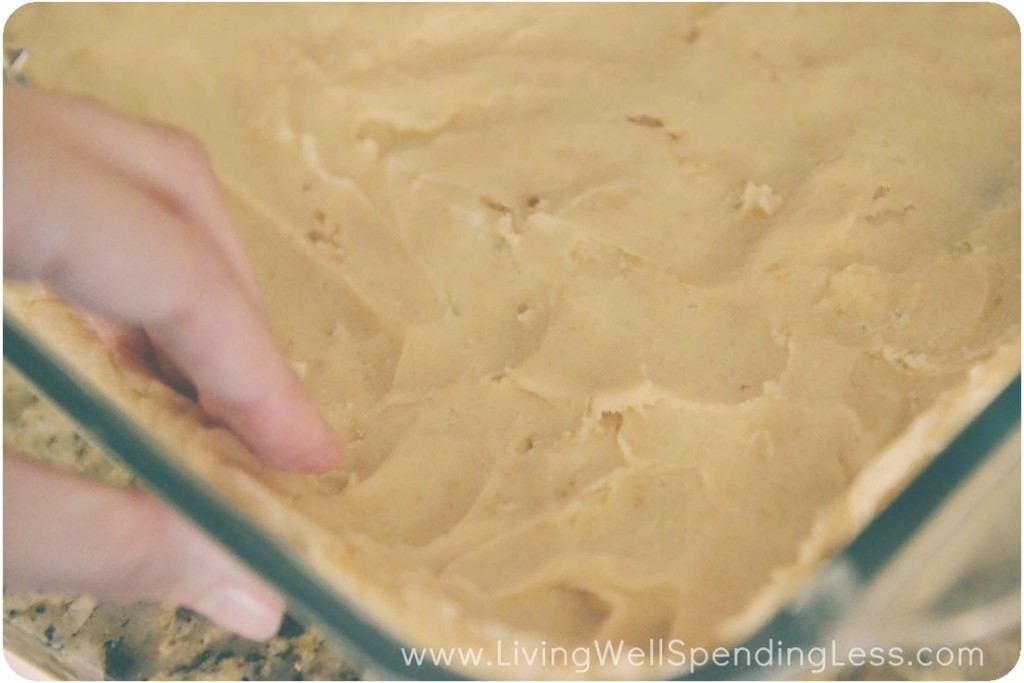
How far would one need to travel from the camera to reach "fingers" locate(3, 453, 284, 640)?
0.52 metres

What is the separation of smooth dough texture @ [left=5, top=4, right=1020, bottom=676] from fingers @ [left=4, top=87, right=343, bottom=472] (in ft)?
0.10

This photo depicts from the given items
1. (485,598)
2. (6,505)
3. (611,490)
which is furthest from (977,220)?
(6,505)

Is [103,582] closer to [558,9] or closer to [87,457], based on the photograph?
[87,457]

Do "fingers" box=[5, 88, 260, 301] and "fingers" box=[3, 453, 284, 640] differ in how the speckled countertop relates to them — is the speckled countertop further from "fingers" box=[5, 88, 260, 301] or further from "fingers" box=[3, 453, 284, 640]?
"fingers" box=[5, 88, 260, 301]

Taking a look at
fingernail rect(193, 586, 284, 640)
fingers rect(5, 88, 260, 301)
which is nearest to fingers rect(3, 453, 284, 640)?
fingernail rect(193, 586, 284, 640)

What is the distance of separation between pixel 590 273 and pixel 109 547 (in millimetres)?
380

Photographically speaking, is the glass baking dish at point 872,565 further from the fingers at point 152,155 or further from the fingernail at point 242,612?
the fingers at point 152,155

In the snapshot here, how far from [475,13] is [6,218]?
1.56 feet

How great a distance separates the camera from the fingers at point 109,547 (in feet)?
1.69

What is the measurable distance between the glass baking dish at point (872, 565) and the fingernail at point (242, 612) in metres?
0.06

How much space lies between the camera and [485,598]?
516mm

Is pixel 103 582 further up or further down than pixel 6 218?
further down

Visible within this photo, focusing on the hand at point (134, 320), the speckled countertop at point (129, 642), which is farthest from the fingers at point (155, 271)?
the speckled countertop at point (129, 642)

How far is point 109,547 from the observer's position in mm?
523
